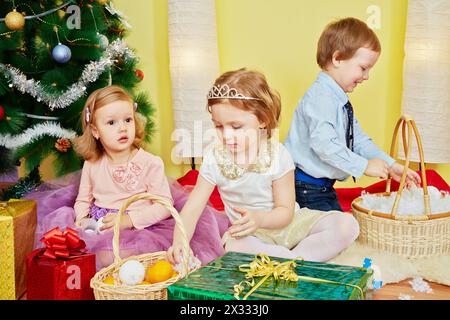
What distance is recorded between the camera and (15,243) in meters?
1.44

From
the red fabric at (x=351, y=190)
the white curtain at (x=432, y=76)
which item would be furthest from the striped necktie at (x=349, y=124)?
the white curtain at (x=432, y=76)

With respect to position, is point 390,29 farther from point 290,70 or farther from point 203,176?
point 203,176

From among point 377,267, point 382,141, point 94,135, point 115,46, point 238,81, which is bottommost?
point 377,267

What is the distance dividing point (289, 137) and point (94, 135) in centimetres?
69

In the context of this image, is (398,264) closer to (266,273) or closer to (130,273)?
(266,273)

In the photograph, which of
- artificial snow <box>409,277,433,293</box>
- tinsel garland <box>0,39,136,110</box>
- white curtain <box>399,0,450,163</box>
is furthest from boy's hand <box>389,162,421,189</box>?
tinsel garland <box>0,39,136,110</box>

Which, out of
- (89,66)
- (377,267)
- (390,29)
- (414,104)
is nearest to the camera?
(377,267)

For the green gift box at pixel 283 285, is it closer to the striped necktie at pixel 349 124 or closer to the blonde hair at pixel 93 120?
the blonde hair at pixel 93 120

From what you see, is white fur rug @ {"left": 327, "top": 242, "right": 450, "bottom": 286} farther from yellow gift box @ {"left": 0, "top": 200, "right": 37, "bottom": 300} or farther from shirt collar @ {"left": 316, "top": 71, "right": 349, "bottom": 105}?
yellow gift box @ {"left": 0, "top": 200, "right": 37, "bottom": 300}

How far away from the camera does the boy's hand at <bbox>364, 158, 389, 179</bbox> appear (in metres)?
1.74

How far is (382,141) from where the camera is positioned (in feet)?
9.12

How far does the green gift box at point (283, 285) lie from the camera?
1.04m

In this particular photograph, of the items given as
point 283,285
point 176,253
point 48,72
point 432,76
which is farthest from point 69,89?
point 432,76

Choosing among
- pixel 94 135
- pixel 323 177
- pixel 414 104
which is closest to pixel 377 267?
pixel 323 177
